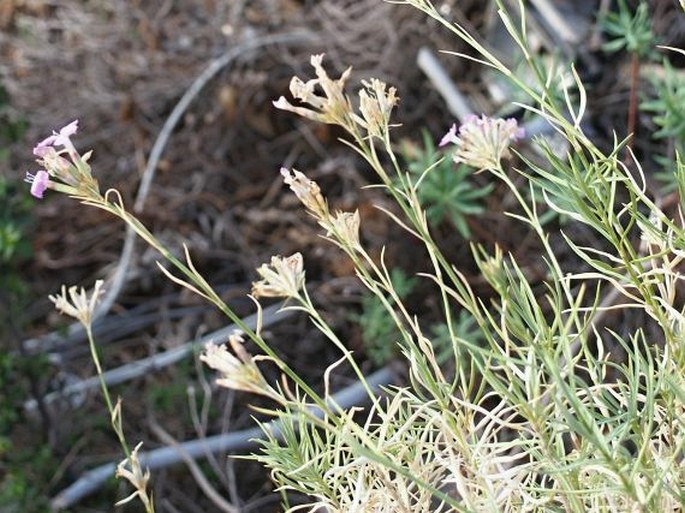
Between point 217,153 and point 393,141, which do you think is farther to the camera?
point 217,153

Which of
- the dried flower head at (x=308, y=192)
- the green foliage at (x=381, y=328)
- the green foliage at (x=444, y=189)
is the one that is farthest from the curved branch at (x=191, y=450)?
the dried flower head at (x=308, y=192)

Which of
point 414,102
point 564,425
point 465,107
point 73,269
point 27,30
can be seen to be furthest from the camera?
point 27,30

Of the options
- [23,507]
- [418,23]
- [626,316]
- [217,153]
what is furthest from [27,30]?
[626,316]

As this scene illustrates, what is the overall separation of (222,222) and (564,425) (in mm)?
2227

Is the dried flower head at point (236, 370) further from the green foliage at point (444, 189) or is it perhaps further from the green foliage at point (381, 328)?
the green foliage at point (381, 328)

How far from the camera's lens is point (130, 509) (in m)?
2.54

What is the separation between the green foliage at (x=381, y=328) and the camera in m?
2.53

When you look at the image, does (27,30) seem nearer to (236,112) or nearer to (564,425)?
(236,112)

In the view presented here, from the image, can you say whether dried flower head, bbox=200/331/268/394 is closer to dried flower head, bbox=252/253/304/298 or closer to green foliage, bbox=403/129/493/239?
dried flower head, bbox=252/253/304/298

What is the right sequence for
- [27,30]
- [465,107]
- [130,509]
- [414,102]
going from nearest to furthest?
1. [130,509]
2. [465,107]
3. [414,102]
4. [27,30]

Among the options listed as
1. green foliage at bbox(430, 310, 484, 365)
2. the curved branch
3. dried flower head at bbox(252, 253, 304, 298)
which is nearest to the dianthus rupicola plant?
dried flower head at bbox(252, 253, 304, 298)

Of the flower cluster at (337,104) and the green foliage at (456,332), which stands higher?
the flower cluster at (337,104)

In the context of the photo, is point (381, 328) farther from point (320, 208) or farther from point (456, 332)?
point (320, 208)

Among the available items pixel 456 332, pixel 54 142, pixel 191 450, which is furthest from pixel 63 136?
pixel 191 450
